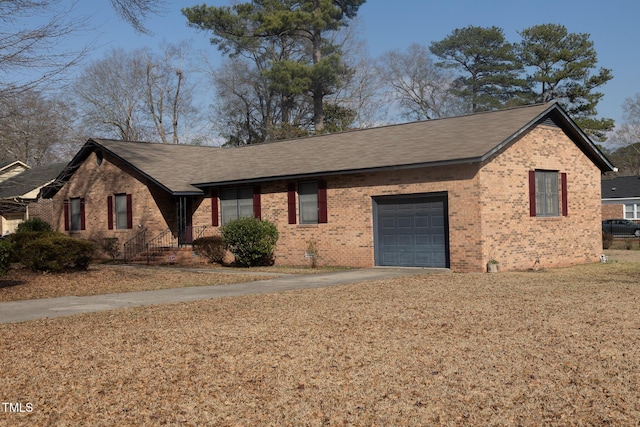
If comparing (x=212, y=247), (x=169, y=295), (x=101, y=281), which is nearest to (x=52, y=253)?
(x=101, y=281)

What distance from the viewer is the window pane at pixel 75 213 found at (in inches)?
1227

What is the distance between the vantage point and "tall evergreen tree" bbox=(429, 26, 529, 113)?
51875 mm

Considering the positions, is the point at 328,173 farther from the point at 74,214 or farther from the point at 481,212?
the point at 74,214

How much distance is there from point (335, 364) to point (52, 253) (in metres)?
14.4

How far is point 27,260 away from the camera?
19.7 meters

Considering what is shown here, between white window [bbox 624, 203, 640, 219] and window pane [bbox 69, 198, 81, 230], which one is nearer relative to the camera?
window pane [bbox 69, 198, 81, 230]

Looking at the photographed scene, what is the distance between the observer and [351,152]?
921 inches

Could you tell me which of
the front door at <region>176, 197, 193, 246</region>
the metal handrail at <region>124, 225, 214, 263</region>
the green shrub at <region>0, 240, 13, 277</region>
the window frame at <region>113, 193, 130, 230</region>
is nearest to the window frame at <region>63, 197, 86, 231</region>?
the window frame at <region>113, 193, 130, 230</region>

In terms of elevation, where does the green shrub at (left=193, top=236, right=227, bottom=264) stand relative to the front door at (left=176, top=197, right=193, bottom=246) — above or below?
below

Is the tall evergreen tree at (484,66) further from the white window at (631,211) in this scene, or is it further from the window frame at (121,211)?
the window frame at (121,211)

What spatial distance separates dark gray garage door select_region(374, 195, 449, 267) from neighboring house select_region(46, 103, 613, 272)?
32 millimetres

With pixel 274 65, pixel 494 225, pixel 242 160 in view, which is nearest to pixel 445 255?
pixel 494 225

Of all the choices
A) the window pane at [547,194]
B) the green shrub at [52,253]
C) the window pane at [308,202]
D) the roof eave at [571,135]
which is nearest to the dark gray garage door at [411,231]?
the roof eave at [571,135]

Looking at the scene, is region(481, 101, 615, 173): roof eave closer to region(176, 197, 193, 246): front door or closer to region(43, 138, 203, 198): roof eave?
region(43, 138, 203, 198): roof eave
